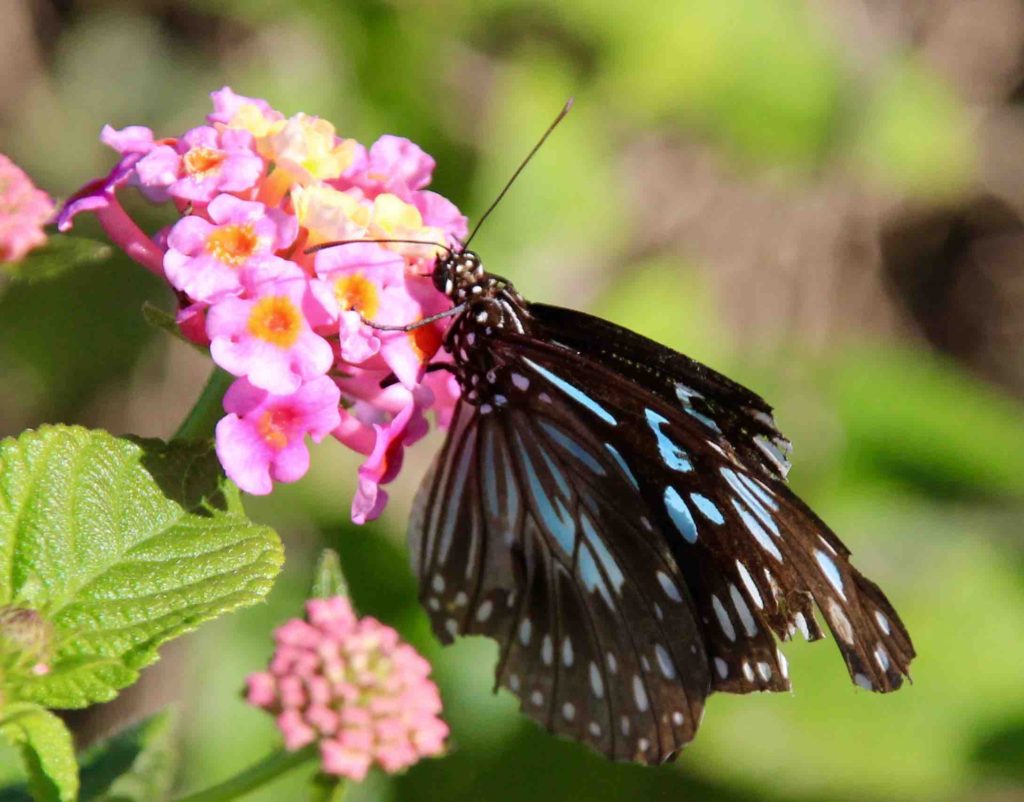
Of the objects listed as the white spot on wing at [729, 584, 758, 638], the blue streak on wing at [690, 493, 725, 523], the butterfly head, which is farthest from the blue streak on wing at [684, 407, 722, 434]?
the butterfly head

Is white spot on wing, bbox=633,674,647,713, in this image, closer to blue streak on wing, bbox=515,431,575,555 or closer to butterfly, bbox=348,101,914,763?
butterfly, bbox=348,101,914,763

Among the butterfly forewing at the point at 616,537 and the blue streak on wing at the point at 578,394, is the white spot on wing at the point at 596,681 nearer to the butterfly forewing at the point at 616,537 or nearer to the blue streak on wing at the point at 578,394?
the butterfly forewing at the point at 616,537

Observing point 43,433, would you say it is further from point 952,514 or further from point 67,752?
point 952,514

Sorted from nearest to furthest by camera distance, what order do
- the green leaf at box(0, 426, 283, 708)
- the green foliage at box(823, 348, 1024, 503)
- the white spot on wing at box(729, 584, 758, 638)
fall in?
the green leaf at box(0, 426, 283, 708), the white spot on wing at box(729, 584, 758, 638), the green foliage at box(823, 348, 1024, 503)

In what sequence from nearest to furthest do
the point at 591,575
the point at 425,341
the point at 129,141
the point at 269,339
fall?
the point at 269,339
the point at 129,141
the point at 425,341
the point at 591,575

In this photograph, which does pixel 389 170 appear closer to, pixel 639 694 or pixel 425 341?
pixel 425 341

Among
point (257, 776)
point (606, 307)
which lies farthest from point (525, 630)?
point (606, 307)
